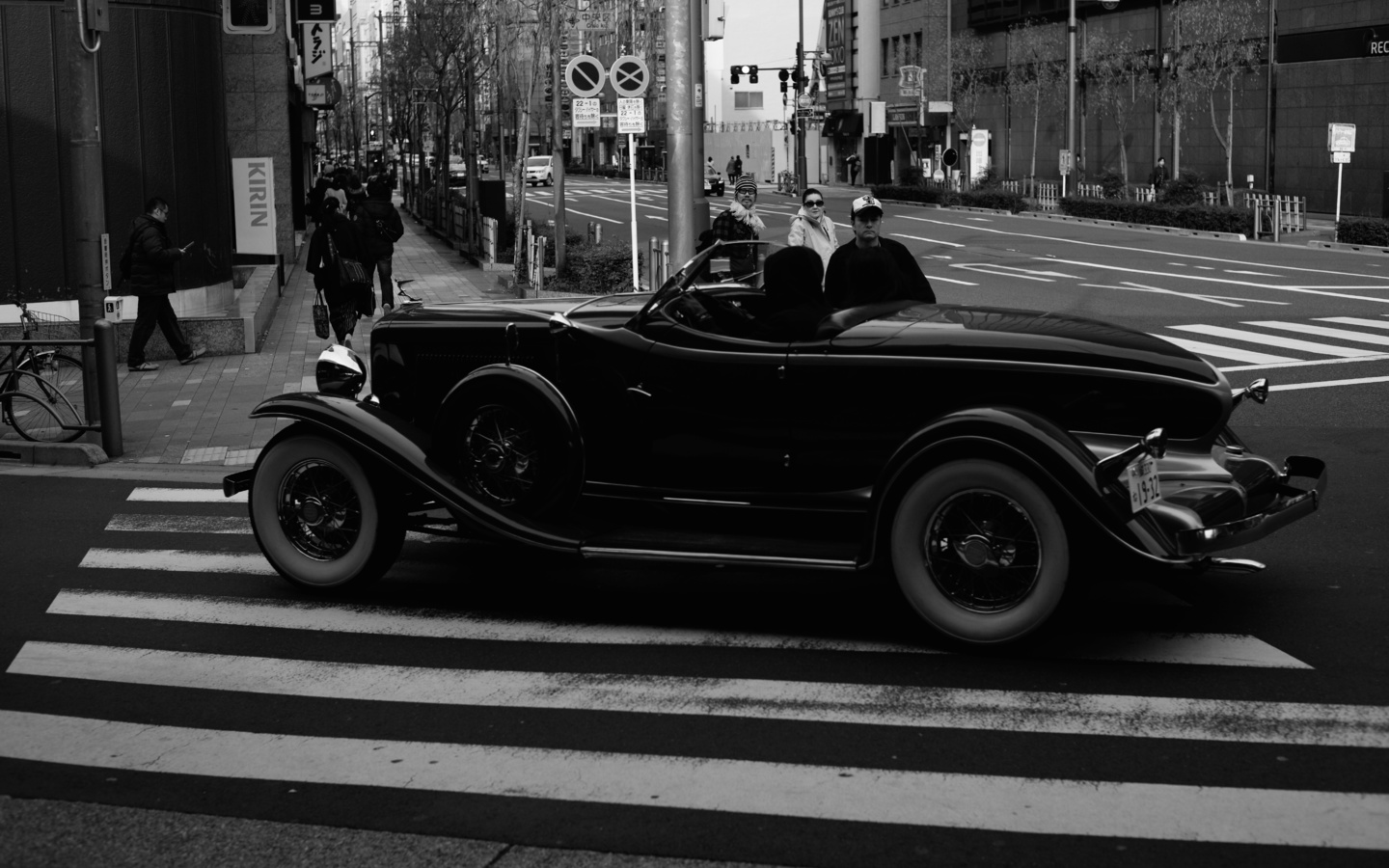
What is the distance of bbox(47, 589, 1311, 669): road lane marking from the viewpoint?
6.51 metres

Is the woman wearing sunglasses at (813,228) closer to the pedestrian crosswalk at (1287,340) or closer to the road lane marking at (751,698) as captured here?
the pedestrian crosswalk at (1287,340)

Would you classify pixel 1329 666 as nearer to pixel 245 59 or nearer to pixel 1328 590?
pixel 1328 590

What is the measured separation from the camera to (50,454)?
12.1 m

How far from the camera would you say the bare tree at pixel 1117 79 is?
199ft

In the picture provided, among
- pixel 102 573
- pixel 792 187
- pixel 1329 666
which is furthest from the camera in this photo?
pixel 792 187

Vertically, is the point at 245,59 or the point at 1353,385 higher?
the point at 245,59

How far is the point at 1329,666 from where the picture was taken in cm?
624

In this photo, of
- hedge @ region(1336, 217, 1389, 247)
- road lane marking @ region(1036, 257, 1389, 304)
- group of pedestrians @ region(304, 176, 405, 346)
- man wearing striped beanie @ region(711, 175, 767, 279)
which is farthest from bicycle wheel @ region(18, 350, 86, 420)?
hedge @ region(1336, 217, 1389, 247)

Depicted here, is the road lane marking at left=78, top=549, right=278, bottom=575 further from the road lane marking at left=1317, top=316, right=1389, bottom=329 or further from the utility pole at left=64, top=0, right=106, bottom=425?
the road lane marking at left=1317, top=316, right=1389, bottom=329

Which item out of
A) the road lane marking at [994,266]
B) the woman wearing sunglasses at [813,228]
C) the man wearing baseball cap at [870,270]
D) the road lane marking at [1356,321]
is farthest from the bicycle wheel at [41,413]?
the road lane marking at [994,266]

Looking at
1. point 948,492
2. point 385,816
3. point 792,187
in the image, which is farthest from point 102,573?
point 792,187

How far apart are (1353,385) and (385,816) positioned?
12.5 m

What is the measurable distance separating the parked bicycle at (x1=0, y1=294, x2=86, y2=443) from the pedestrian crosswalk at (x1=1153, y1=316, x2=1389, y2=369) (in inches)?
438

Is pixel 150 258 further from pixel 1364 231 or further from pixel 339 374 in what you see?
pixel 1364 231
